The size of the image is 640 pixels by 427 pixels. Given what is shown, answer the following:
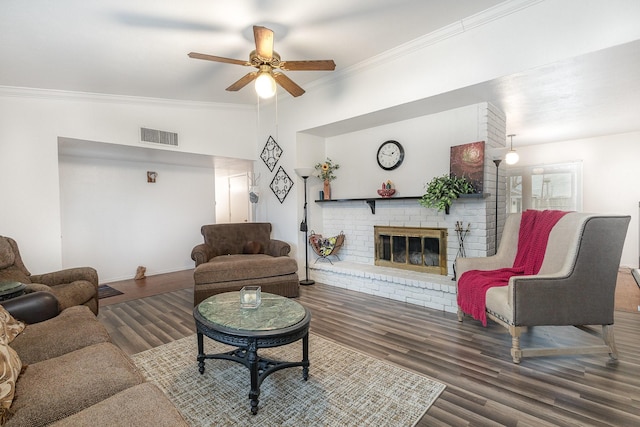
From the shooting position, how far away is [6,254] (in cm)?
269

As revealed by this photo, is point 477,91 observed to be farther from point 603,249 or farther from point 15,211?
point 15,211

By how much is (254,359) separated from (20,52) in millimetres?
3313

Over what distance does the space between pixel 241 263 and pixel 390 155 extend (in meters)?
2.47

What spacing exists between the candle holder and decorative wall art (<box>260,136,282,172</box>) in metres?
3.11

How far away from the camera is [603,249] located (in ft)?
7.29

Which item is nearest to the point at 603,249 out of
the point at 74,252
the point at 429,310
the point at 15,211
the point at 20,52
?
the point at 429,310

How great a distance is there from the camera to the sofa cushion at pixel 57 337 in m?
1.54

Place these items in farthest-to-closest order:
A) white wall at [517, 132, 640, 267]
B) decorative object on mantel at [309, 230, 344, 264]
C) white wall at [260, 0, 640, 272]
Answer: white wall at [517, 132, 640, 267], decorative object on mantel at [309, 230, 344, 264], white wall at [260, 0, 640, 272]

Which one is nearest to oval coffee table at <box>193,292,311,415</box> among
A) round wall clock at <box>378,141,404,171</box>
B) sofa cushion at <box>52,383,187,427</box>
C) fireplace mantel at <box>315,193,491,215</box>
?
sofa cushion at <box>52,383,187,427</box>

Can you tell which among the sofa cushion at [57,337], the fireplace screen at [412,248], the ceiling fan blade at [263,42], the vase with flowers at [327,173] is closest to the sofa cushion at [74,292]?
the sofa cushion at [57,337]

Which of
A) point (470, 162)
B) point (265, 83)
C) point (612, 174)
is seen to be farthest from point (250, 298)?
point (612, 174)

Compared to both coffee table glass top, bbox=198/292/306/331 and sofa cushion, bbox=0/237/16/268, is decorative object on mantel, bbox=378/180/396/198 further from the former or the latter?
sofa cushion, bbox=0/237/16/268

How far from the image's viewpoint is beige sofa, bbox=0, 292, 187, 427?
41.4 inches

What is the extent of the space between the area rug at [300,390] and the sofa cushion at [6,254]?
1.49 metres
